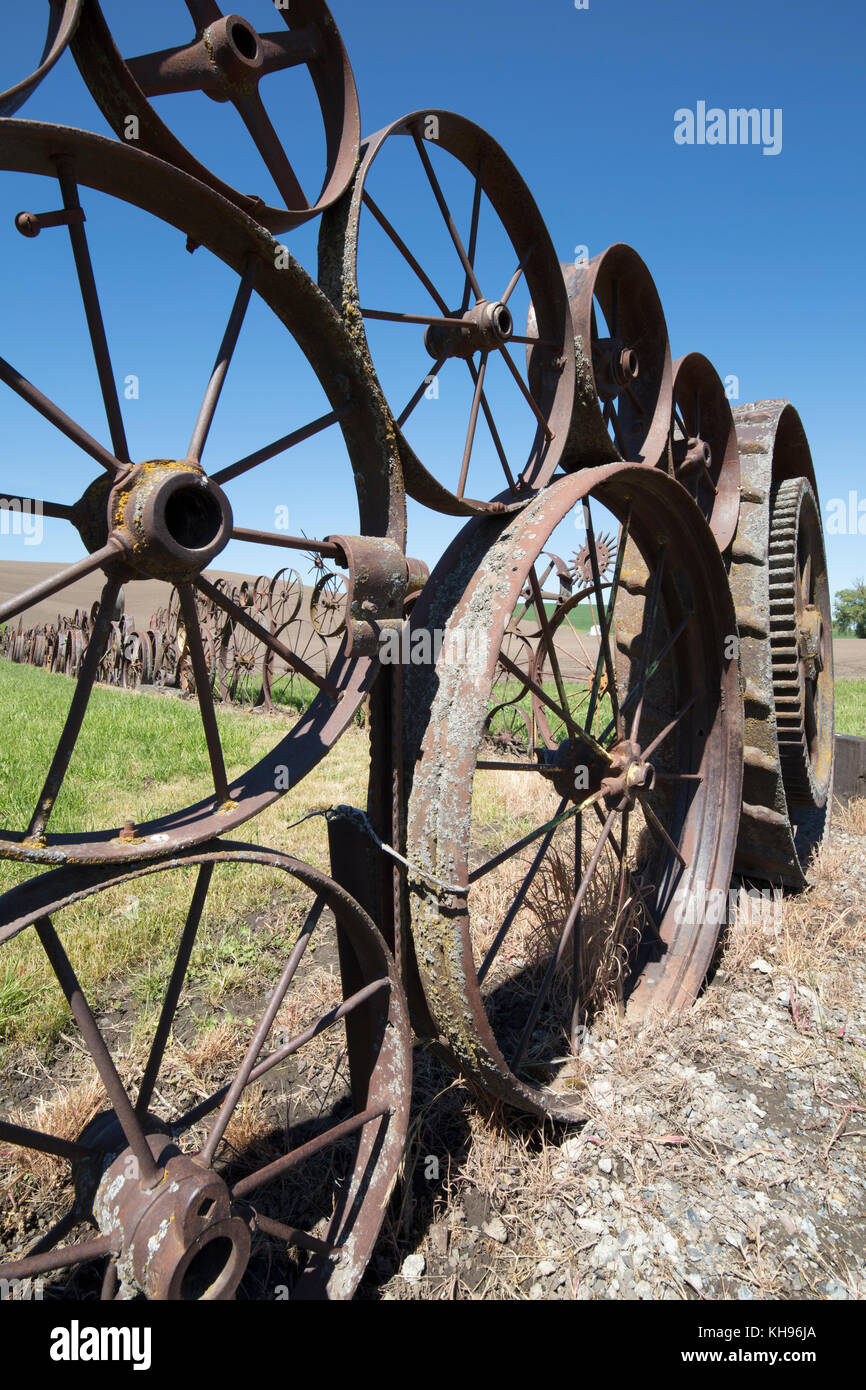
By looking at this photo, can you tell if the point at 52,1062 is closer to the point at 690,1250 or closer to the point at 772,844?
the point at 690,1250

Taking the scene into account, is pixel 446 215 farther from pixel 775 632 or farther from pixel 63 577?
pixel 775 632

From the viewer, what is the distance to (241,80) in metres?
1.64

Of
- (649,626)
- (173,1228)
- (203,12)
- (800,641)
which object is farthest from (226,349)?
(800,641)

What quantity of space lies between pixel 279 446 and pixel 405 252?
2.64 feet

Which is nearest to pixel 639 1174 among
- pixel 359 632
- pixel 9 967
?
pixel 359 632

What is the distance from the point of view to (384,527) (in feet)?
6.37

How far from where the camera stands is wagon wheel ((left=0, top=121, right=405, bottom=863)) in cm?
135

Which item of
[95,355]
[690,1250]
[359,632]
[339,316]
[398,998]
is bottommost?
[690,1250]

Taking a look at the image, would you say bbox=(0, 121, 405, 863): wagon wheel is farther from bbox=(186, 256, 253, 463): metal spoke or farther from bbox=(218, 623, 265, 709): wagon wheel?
bbox=(218, 623, 265, 709): wagon wheel

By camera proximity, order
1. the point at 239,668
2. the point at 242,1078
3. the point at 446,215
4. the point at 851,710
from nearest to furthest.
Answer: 1. the point at 242,1078
2. the point at 446,215
3. the point at 851,710
4. the point at 239,668

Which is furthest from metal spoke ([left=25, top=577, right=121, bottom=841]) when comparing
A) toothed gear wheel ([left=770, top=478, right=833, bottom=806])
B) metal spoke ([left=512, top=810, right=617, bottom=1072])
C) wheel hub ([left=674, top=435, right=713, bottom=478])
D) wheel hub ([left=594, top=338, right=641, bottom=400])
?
toothed gear wheel ([left=770, top=478, right=833, bottom=806])

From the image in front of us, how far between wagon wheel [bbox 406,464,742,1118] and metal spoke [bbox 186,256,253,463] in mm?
799

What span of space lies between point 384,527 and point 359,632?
311 millimetres

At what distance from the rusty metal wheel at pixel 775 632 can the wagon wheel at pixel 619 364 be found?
29.0 inches
